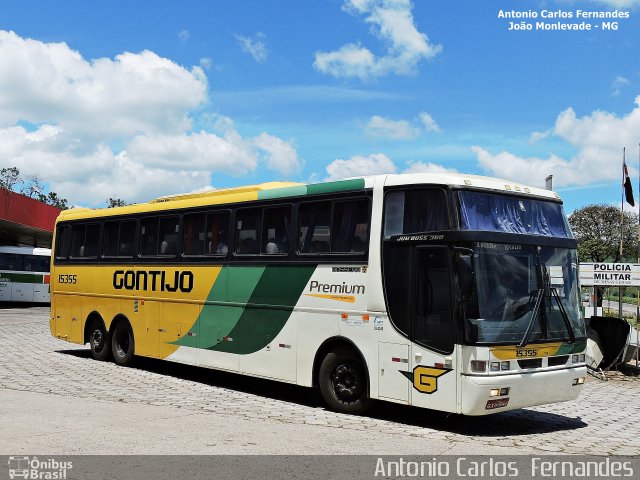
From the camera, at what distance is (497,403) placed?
9336 millimetres

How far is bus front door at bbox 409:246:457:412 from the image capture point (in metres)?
9.43

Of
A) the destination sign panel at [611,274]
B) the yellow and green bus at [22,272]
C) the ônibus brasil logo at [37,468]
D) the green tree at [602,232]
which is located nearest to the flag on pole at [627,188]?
the destination sign panel at [611,274]

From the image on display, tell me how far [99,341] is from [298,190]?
7.53m

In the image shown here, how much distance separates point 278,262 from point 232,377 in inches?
150

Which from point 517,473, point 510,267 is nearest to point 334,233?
point 510,267

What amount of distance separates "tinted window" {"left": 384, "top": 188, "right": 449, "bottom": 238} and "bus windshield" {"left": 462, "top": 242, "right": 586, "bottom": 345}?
26.3 inches

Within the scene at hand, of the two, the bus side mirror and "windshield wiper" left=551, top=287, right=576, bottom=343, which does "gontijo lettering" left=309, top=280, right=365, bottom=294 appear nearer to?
the bus side mirror

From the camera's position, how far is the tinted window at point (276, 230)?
1204 cm

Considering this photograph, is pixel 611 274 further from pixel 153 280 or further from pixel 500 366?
pixel 153 280

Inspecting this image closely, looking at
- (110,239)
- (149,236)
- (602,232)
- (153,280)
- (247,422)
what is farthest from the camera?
(602,232)

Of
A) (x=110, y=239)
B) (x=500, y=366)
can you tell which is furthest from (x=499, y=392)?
(x=110, y=239)

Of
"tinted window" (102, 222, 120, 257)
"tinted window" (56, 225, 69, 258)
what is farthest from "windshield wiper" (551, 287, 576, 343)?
"tinted window" (56, 225, 69, 258)

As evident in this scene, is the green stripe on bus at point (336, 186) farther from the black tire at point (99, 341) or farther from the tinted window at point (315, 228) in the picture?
the black tire at point (99, 341)

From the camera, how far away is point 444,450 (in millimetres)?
8383
